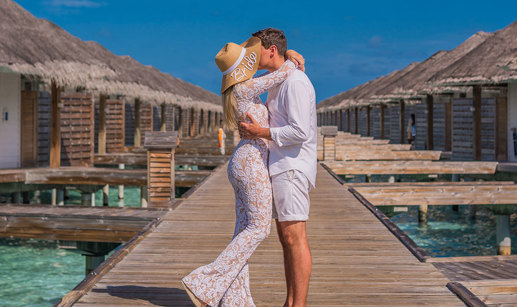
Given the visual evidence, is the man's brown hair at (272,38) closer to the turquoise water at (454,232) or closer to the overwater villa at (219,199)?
the overwater villa at (219,199)

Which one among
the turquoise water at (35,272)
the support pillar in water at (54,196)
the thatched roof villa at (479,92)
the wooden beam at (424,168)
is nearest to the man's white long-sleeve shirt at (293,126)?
the turquoise water at (35,272)

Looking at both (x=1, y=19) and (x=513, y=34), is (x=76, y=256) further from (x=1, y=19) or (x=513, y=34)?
(x=513, y=34)

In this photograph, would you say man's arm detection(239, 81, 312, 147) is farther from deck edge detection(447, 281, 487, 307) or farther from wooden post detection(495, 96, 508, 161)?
wooden post detection(495, 96, 508, 161)

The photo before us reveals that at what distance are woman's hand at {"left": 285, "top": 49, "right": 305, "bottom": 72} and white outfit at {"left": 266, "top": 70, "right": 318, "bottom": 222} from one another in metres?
0.09

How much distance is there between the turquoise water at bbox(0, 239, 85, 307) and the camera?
31.4 feet

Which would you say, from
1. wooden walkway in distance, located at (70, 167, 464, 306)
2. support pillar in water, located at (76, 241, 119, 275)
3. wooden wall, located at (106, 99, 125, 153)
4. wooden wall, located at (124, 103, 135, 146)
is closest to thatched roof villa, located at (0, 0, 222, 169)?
wooden wall, located at (106, 99, 125, 153)

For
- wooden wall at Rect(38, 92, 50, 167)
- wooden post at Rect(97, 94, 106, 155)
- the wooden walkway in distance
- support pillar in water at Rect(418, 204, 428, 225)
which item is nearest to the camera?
the wooden walkway in distance

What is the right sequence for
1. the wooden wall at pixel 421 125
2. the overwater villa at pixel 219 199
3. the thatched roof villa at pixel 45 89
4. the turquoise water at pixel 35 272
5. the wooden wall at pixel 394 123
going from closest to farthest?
1. the overwater villa at pixel 219 199
2. the turquoise water at pixel 35 272
3. the thatched roof villa at pixel 45 89
4. the wooden wall at pixel 421 125
5. the wooden wall at pixel 394 123

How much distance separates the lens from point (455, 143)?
66.2 ft

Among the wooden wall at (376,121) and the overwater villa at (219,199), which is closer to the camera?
the overwater villa at (219,199)

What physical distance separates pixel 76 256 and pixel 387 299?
10.6m

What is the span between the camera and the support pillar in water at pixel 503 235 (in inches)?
412

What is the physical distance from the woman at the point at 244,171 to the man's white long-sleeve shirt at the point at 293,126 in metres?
0.05

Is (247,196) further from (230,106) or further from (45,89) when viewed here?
(45,89)
